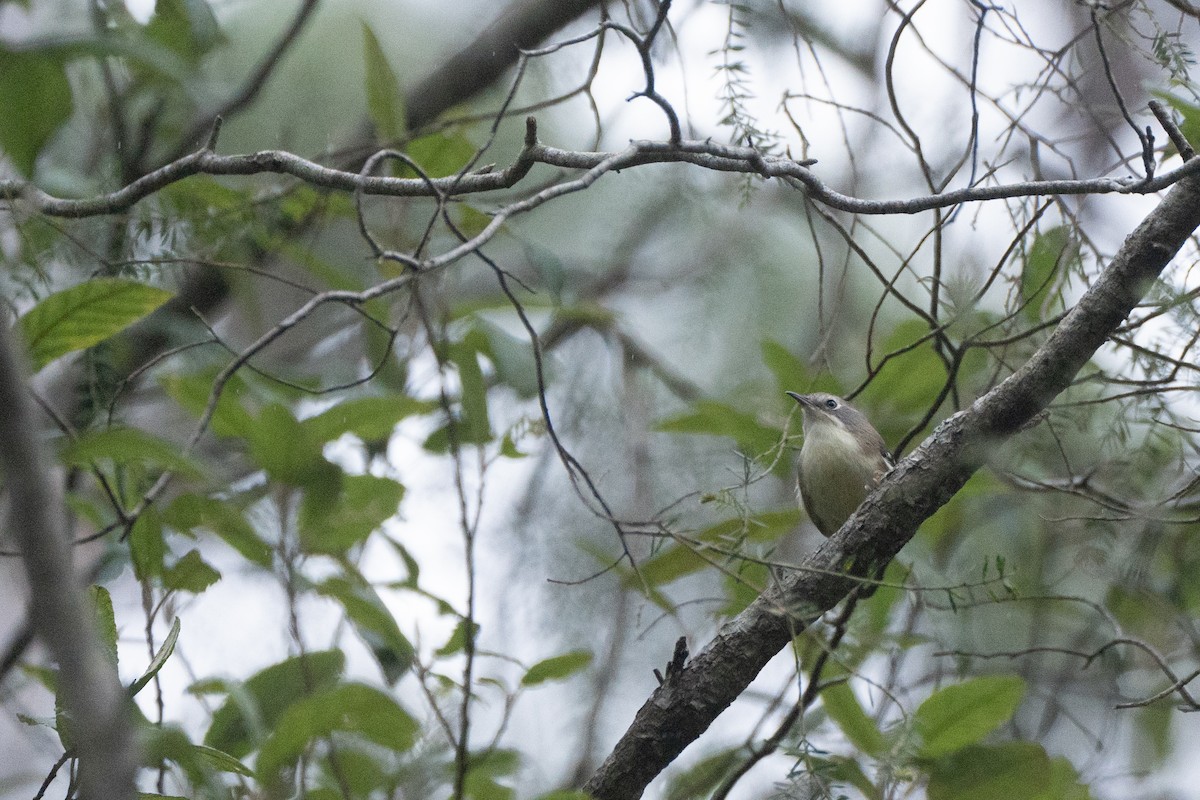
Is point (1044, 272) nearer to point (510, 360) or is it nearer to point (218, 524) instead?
point (510, 360)

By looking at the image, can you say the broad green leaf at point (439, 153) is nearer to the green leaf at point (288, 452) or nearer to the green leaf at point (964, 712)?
the green leaf at point (288, 452)

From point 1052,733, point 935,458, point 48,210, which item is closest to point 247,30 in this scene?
point 48,210

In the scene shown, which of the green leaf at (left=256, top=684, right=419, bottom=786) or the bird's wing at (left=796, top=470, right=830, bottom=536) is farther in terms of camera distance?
the bird's wing at (left=796, top=470, right=830, bottom=536)

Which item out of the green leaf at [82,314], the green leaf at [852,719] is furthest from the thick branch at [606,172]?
the green leaf at [852,719]

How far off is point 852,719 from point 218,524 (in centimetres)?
157

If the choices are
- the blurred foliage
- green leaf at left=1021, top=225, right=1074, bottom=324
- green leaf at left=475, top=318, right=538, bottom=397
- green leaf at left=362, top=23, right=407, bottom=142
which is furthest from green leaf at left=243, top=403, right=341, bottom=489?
green leaf at left=1021, top=225, right=1074, bottom=324

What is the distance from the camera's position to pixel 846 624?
2.81 meters

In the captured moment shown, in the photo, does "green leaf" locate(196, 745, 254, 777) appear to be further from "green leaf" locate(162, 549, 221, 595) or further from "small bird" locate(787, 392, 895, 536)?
"small bird" locate(787, 392, 895, 536)

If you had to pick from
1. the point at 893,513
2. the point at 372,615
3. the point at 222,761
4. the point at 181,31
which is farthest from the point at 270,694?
the point at 181,31

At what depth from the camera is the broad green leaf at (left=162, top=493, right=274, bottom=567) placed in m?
2.42

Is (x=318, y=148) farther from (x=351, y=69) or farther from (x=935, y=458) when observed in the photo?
(x=935, y=458)

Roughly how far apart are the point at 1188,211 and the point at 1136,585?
191 cm

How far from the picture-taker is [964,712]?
2625 mm

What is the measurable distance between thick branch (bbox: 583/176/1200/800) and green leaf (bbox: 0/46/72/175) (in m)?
1.77
